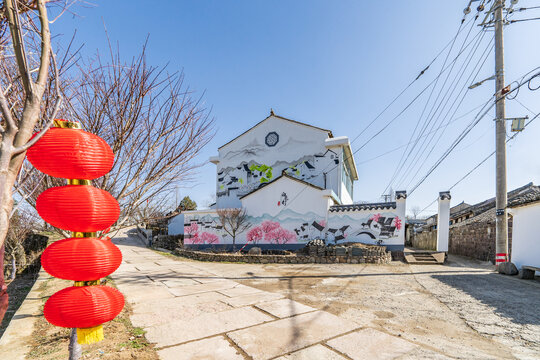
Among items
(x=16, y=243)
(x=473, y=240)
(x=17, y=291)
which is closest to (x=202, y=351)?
(x=17, y=291)

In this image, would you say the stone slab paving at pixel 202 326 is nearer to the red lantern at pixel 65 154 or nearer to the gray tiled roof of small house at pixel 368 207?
the red lantern at pixel 65 154

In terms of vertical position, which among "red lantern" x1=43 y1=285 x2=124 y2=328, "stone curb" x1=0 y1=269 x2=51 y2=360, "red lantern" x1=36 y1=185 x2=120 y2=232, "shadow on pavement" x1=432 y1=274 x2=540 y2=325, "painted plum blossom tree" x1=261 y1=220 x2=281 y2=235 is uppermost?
"red lantern" x1=36 y1=185 x2=120 y2=232

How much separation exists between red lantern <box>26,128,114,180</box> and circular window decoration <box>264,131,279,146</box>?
1801cm

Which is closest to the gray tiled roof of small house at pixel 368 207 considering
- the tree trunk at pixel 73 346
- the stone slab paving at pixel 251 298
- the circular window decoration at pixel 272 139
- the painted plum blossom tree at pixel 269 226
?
the painted plum blossom tree at pixel 269 226

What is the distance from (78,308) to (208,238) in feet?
52.4

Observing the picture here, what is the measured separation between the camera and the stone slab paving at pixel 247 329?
3.42 meters

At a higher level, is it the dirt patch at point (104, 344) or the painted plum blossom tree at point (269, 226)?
the painted plum blossom tree at point (269, 226)

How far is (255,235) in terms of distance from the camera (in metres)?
16.4

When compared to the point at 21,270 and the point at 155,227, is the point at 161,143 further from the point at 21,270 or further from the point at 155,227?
the point at 155,227

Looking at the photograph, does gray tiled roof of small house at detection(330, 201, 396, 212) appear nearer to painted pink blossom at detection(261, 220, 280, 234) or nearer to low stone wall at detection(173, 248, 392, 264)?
low stone wall at detection(173, 248, 392, 264)

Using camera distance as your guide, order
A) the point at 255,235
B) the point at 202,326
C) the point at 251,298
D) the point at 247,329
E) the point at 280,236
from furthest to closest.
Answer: the point at 255,235, the point at 280,236, the point at 251,298, the point at 202,326, the point at 247,329

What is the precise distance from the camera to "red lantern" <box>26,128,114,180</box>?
7.34ft

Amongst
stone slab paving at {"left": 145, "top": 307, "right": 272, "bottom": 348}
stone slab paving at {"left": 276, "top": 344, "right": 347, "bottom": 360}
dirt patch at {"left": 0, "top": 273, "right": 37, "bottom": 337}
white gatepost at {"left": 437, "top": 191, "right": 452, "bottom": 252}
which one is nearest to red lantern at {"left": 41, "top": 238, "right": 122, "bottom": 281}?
stone slab paving at {"left": 145, "top": 307, "right": 272, "bottom": 348}

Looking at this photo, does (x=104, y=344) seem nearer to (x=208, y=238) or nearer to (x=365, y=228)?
(x=365, y=228)
